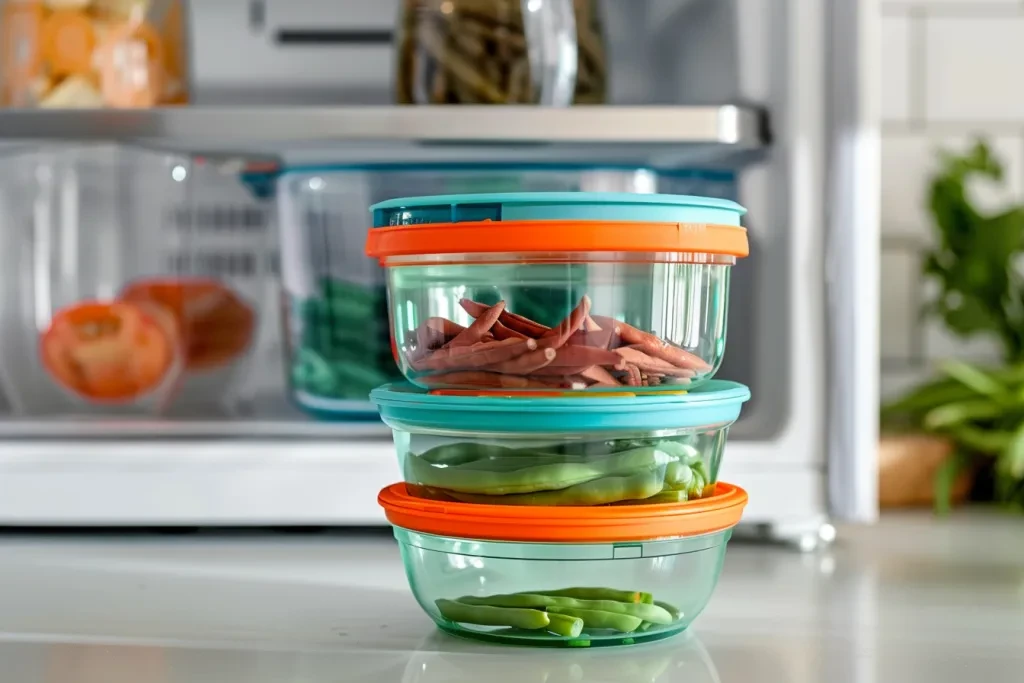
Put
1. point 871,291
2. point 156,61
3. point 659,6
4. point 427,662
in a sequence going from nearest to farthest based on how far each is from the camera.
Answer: point 427,662
point 871,291
point 156,61
point 659,6

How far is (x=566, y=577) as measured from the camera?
59 centimetres

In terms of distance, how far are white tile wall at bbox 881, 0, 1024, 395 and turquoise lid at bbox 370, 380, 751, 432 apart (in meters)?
0.84

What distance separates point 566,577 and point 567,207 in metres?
0.19

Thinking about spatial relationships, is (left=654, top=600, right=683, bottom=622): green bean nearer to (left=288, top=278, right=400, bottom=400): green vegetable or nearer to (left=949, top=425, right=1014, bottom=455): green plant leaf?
(left=288, top=278, right=400, bottom=400): green vegetable

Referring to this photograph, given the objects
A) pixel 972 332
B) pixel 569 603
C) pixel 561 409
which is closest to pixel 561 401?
pixel 561 409

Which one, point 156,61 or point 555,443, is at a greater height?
point 156,61

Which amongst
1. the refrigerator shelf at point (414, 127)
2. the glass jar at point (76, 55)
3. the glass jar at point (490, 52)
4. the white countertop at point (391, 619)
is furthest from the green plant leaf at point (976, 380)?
the glass jar at point (76, 55)

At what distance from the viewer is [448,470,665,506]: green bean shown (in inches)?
23.4

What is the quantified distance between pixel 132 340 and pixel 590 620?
0.57 metres

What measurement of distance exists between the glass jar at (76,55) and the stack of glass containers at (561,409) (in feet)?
1.51

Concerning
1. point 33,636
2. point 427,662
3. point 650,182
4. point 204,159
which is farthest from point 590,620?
point 204,159

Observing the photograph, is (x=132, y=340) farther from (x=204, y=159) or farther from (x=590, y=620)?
(x=590, y=620)

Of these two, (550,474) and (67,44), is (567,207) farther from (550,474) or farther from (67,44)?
(67,44)

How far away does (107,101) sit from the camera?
3.17 feet
